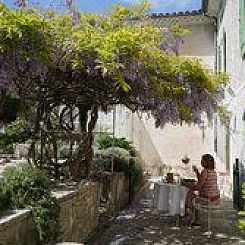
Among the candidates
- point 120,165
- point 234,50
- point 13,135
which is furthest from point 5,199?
point 13,135

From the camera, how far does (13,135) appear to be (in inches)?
646

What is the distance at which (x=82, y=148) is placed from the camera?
953 cm

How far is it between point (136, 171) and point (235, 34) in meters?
4.54

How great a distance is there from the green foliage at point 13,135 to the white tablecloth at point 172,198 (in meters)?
7.71

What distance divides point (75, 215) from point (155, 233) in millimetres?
2084

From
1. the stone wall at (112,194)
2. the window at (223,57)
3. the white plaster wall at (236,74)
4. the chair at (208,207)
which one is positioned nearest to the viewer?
the chair at (208,207)

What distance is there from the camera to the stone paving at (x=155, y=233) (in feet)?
26.7

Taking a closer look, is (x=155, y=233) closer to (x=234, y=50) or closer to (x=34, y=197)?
(x=34, y=197)

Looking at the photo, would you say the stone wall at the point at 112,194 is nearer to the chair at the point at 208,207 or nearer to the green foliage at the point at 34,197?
the chair at the point at 208,207

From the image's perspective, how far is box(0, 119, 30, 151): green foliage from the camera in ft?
52.5

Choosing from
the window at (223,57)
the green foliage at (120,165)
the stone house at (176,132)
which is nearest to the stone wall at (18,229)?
the green foliage at (120,165)

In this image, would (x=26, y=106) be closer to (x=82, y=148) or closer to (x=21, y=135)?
(x=82, y=148)

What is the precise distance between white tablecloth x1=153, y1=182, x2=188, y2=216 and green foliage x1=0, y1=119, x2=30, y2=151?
771cm

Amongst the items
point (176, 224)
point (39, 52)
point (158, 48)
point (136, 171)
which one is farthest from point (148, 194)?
point (39, 52)
